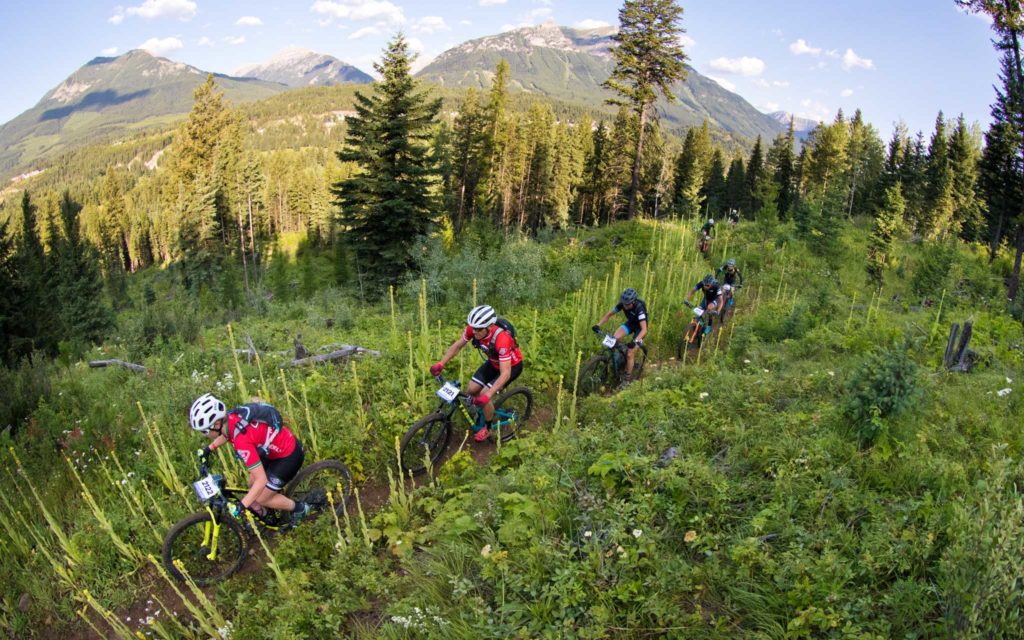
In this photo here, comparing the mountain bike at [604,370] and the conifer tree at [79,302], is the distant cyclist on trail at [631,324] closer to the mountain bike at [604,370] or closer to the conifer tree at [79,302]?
the mountain bike at [604,370]

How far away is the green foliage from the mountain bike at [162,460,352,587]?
552 cm

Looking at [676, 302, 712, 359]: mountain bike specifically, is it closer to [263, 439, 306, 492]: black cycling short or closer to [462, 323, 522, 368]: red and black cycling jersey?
[462, 323, 522, 368]: red and black cycling jersey

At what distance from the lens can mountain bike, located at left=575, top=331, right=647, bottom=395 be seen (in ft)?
28.8

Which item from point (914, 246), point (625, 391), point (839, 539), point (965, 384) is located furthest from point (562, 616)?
point (914, 246)

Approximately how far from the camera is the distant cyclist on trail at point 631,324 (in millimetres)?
8820

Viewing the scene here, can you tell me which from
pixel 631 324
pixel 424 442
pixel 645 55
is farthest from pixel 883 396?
pixel 645 55

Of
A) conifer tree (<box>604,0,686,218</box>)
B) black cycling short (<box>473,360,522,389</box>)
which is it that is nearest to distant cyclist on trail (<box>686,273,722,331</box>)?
black cycling short (<box>473,360,522,389</box>)

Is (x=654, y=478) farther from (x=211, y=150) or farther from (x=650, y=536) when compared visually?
(x=211, y=150)

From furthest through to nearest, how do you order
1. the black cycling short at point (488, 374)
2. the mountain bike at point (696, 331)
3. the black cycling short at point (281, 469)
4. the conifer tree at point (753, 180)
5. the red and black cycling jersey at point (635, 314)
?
the conifer tree at point (753, 180)
the mountain bike at point (696, 331)
the red and black cycling jersey at point (635, 314)
the black cycling short at point (488, 374)
the black cycling short at point (281, 469)

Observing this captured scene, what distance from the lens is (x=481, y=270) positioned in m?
14.9

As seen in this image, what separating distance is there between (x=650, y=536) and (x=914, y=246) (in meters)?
39.3

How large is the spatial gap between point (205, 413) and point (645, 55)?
27.9m

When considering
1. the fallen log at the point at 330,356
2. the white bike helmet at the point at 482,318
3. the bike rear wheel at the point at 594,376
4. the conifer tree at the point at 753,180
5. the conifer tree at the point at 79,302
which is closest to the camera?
the white bike helmet at the point at 482,318

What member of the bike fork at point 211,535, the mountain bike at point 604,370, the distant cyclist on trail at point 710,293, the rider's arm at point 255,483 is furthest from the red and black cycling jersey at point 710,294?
the bike fork at point 211,535
